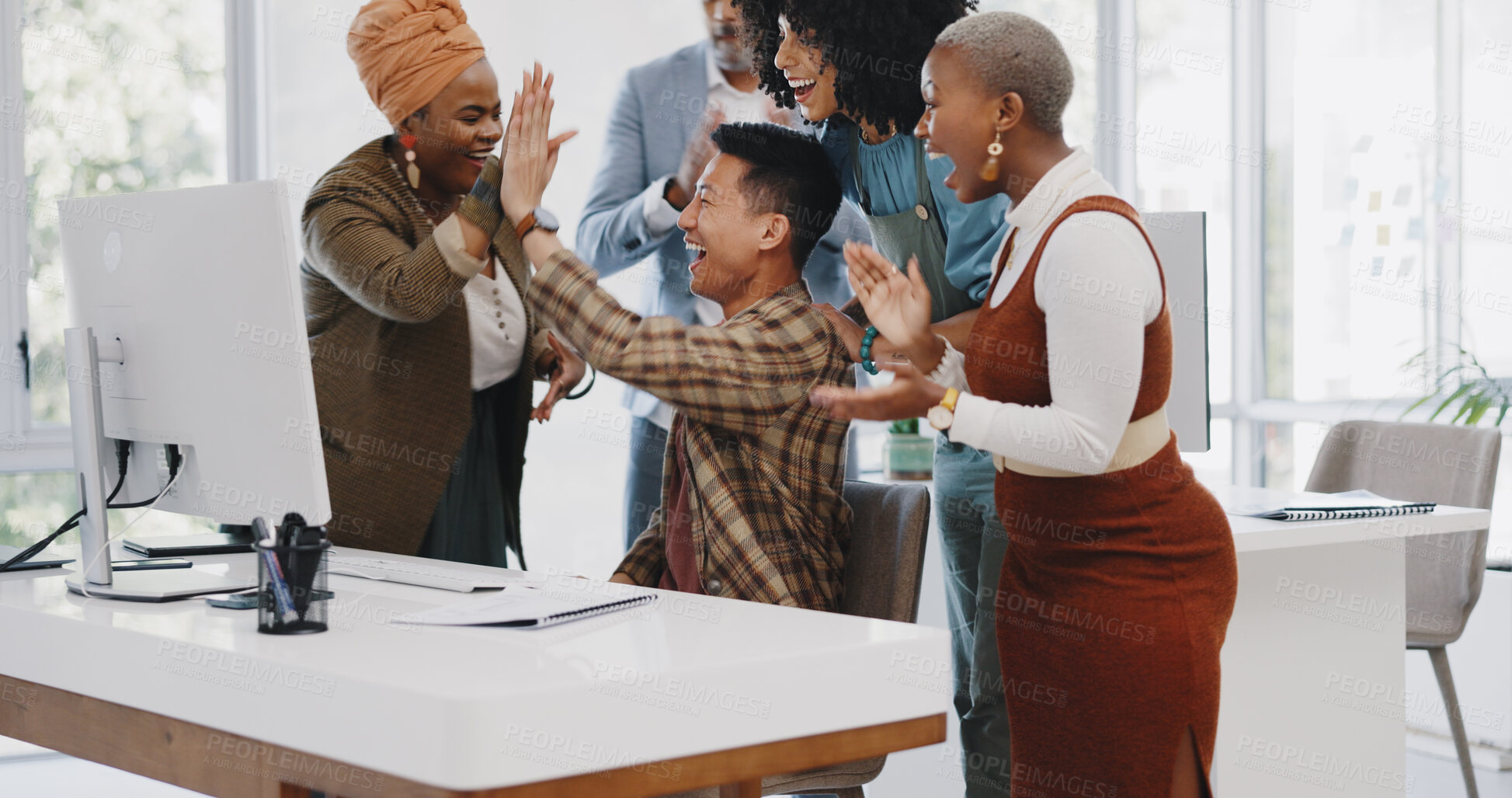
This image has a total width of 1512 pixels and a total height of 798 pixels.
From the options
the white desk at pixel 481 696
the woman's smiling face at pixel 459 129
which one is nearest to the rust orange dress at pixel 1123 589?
the white desk at pixel 481 696

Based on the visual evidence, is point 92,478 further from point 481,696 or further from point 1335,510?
point 1335,510

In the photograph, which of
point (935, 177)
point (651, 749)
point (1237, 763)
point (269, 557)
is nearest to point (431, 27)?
point (935, 177)

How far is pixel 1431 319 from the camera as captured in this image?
4391 millimetres

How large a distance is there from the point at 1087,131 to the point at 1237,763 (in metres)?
3.83

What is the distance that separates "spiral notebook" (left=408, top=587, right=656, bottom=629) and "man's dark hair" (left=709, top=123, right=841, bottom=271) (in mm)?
665

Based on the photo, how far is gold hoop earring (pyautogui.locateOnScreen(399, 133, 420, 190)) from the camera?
206cm

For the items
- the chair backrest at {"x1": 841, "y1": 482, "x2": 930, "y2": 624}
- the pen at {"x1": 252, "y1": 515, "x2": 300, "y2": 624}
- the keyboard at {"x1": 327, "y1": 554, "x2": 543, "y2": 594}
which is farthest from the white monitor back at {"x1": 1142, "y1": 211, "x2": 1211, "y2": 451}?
the pen at {"x1": 252, "y1": 515, "x2": 300, "y2": 624}

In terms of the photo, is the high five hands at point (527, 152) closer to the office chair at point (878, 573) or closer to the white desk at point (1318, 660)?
the office chair at point (878, 573)

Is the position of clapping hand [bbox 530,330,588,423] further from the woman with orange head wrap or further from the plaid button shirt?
the plaid button shirt

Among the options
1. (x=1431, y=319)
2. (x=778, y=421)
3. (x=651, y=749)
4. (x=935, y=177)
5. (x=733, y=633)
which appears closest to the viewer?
(x=651, y=749)

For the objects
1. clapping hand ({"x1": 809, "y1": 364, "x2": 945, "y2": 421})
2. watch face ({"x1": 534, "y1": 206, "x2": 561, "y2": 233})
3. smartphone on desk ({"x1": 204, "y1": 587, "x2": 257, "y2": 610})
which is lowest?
smartphone on desk ({"x1": 204, "y1": 587, "x2": 257, "y2": 610})

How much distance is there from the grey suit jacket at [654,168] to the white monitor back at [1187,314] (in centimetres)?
78

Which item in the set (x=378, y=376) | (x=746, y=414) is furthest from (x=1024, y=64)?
(x=378, y=376)

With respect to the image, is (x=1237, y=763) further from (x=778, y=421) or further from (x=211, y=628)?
(x=211, y=628)
